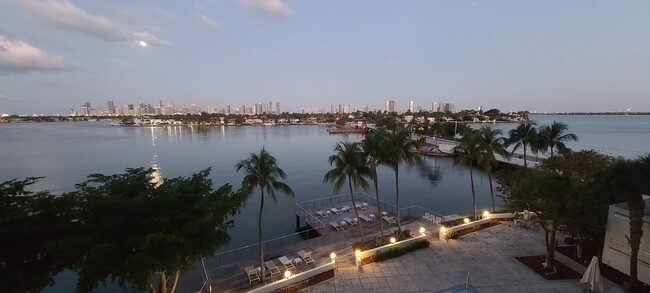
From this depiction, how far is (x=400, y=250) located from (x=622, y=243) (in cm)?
978

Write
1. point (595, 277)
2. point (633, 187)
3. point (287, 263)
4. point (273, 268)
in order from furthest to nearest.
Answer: point (287, 263) < point (273, 268) < point (595, 277) < point (633, 187)

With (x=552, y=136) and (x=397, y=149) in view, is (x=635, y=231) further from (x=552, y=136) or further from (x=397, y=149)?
(x=552, y=136)

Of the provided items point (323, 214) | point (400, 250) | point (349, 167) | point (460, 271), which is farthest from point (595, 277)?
point (323, 214)

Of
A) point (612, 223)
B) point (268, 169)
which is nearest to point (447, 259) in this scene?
point (612, 223)

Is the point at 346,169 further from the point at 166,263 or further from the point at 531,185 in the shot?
the point at 166,263

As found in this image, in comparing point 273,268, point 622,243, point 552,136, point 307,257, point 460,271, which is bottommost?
point 273,268

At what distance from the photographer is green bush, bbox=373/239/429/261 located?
16.5m

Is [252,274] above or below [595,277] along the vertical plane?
below

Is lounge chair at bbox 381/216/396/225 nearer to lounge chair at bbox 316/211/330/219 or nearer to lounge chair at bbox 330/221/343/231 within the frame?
lounge chair at bbox 330/221/343/231

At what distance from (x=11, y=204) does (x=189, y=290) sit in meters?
10.4

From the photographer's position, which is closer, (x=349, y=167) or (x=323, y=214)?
(x=349, y=167)

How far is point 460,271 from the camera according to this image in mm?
15008

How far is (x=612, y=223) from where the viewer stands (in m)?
13.6

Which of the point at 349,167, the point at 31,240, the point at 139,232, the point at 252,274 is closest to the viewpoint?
the point at 31,240
